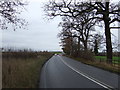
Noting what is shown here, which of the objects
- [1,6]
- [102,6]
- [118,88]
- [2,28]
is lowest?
[118,88]

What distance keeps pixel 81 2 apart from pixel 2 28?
12.5 m

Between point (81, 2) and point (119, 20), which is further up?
point (81, 2)

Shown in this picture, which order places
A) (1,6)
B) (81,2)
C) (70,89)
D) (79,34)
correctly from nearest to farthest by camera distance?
1. (70,89)
2. (1,6)
3. (81,2)
4. (79,34)

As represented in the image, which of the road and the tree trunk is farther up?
the tree trunk

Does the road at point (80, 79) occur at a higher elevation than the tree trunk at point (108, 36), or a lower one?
lower

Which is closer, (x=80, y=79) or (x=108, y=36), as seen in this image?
(x=80, y=79)

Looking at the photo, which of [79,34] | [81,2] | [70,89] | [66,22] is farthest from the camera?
[79,34]

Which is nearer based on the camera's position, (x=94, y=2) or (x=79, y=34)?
(x=94, y=2)

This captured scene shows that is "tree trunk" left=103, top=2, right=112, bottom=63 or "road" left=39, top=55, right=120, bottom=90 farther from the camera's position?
"tree trunk" left=103, top=2, right=112, bottom=63

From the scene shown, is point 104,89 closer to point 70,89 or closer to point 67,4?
point 70,89

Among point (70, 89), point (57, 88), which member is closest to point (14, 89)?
point (57, 88)

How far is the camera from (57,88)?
25.5 feet

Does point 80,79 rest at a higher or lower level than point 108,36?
lower

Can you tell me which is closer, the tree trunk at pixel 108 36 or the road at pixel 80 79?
the road at pixel 80 79
